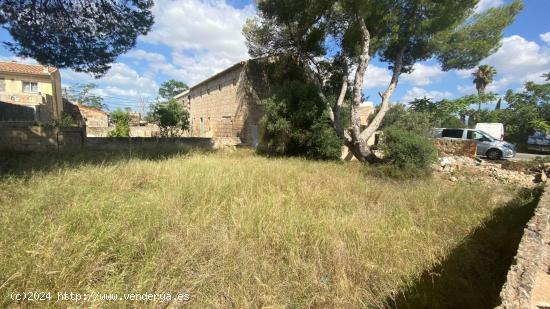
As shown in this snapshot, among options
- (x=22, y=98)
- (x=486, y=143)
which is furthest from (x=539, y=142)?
(x=22, y=98)

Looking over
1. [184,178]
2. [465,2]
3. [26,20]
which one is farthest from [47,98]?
[465,2]

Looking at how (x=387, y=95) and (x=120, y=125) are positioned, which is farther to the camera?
(x=120, y=125)

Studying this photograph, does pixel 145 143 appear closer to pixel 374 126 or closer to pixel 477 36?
pixel 374 126

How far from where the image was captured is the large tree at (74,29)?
784cm

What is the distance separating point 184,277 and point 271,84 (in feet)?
44.6

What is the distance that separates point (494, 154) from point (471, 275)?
1525 cm

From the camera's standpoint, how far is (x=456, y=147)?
14.9 m

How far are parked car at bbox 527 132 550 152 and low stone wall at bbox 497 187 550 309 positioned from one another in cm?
2586

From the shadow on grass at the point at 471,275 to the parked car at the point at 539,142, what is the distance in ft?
78.9

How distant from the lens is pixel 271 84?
1530 cm

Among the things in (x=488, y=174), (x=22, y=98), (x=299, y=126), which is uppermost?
(x=22, y=98)

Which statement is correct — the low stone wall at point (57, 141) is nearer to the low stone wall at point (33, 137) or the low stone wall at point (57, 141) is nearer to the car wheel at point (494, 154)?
the low stone wall at point (33, 137)

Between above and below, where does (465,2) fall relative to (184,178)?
above

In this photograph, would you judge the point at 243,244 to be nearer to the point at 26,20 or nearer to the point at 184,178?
the point at 184,178
